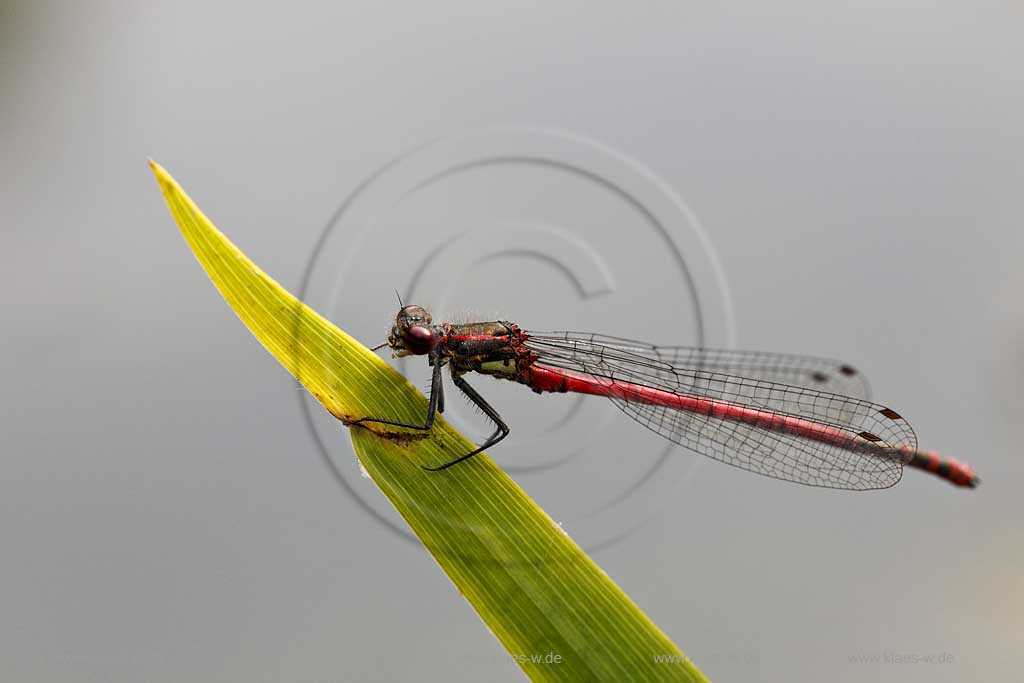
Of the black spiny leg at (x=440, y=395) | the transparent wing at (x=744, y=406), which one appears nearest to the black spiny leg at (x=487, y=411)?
the black spiny leg at (x=440, y=395)

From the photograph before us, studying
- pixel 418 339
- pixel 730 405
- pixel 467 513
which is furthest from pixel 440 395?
pixel 730 405

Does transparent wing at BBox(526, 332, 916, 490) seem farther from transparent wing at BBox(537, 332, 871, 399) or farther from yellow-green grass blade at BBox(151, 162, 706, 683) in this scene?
yellow-green grass blade at BBox(151, 162, 706, 683)

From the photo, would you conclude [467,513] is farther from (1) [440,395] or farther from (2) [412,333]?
(2) [412,333]

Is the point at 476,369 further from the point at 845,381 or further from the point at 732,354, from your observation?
the point at 845,381

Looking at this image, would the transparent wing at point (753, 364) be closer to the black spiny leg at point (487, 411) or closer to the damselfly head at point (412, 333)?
the black spiny leg at point (487, 411)

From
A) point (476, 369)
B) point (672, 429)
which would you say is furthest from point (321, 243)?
point (672, 429)

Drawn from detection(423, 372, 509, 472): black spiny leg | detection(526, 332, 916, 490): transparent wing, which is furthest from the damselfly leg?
detection(526, 332, 916, 490): transparent wing

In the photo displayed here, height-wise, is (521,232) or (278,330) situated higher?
(521,232)
